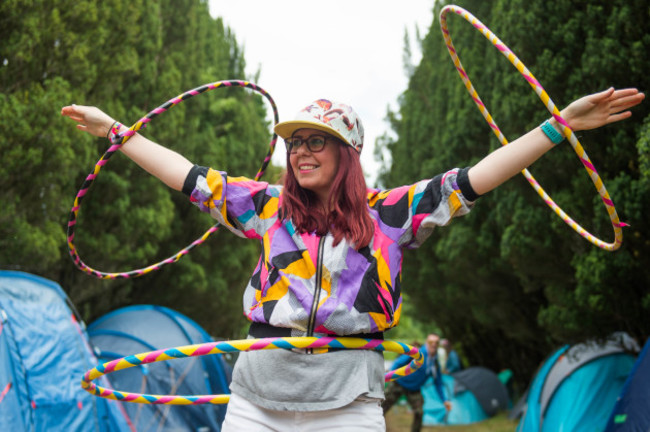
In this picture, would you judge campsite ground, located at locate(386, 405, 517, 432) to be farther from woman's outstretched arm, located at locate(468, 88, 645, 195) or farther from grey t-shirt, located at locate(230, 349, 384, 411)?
woman's outstretched arm, located at locate(468, 88, 645, 195)

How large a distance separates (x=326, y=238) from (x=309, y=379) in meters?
0.57

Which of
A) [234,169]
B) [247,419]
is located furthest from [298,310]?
[234,169]

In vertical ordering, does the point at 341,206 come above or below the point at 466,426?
above

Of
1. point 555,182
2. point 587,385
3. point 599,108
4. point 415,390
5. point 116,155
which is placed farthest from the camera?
point 116,155

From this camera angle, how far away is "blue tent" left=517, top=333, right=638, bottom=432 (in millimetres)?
9289

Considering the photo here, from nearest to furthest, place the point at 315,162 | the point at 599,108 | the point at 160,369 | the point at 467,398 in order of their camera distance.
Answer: the point at 599,108 < the point at 315,162 < the point at 160,369 < the point at 467,398

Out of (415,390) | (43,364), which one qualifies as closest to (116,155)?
(43,364)

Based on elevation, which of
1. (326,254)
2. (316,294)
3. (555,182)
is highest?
(326,254)

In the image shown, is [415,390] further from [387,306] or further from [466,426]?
[387,306]

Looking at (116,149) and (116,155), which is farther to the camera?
(116,155)

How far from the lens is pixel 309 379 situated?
8.97 ft

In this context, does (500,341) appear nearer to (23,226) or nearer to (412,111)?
(412,111)

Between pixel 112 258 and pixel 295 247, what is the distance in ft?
31.0

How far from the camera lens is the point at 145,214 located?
12305 millimetres
